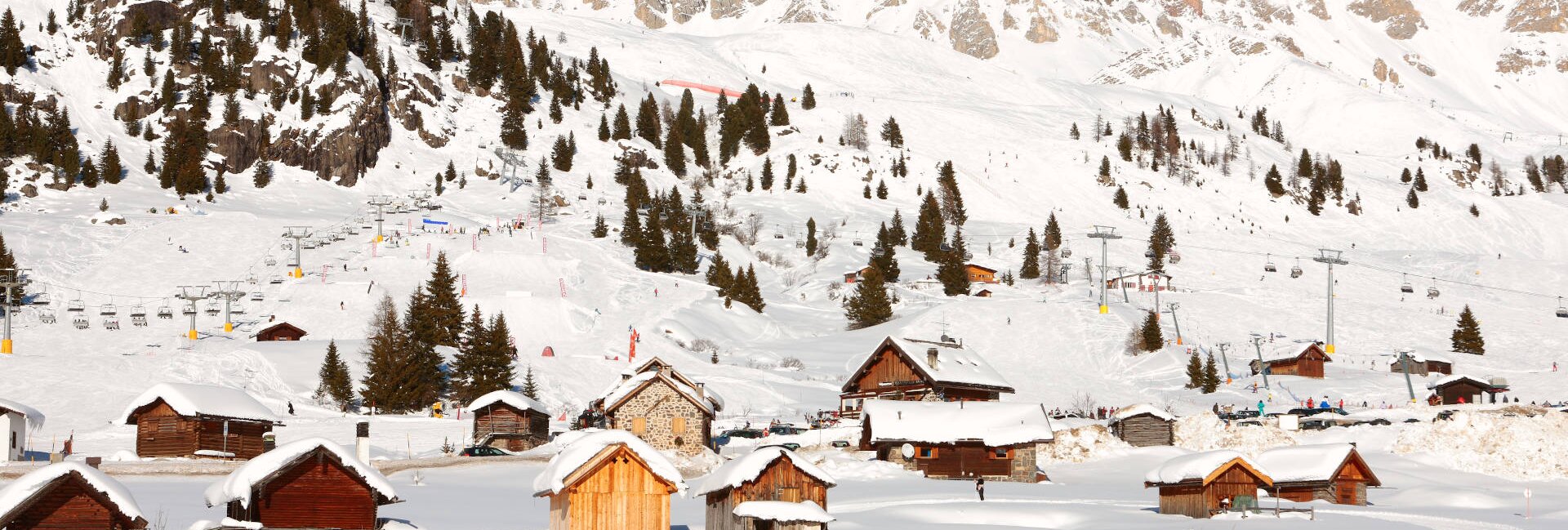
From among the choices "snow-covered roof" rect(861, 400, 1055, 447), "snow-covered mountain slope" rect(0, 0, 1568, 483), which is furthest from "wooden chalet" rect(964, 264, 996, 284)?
"snow-covered roof" rect(861, 400, 1055, 447)

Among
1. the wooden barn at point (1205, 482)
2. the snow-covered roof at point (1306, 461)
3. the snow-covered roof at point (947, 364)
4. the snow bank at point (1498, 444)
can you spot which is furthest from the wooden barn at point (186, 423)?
the snow bank at point (1498, 444)

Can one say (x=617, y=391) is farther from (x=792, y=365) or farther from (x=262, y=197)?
(x=262, y=197)

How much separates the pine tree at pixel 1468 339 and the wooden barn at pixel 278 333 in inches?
2873

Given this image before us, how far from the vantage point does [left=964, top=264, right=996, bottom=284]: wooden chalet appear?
125m

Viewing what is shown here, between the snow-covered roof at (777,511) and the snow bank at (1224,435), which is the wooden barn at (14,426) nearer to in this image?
the snow-covered roof at (777,511)

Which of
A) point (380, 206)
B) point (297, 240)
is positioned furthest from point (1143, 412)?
point (380, 206)

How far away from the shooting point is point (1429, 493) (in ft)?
173

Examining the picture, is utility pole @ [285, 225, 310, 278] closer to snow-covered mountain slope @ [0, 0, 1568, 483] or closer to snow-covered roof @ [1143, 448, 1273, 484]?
snow-covered mountain slope @ [0, 0, 1568, 483]

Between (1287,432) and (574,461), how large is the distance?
41.2 metres

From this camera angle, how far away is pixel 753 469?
1412 inches

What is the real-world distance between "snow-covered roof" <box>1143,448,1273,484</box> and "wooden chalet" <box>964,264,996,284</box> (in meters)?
78.1

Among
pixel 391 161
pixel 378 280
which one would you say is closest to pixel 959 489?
pixel 378 280

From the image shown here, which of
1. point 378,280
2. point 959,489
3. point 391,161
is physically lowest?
point 959,489

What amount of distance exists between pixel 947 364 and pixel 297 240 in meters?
49.5
